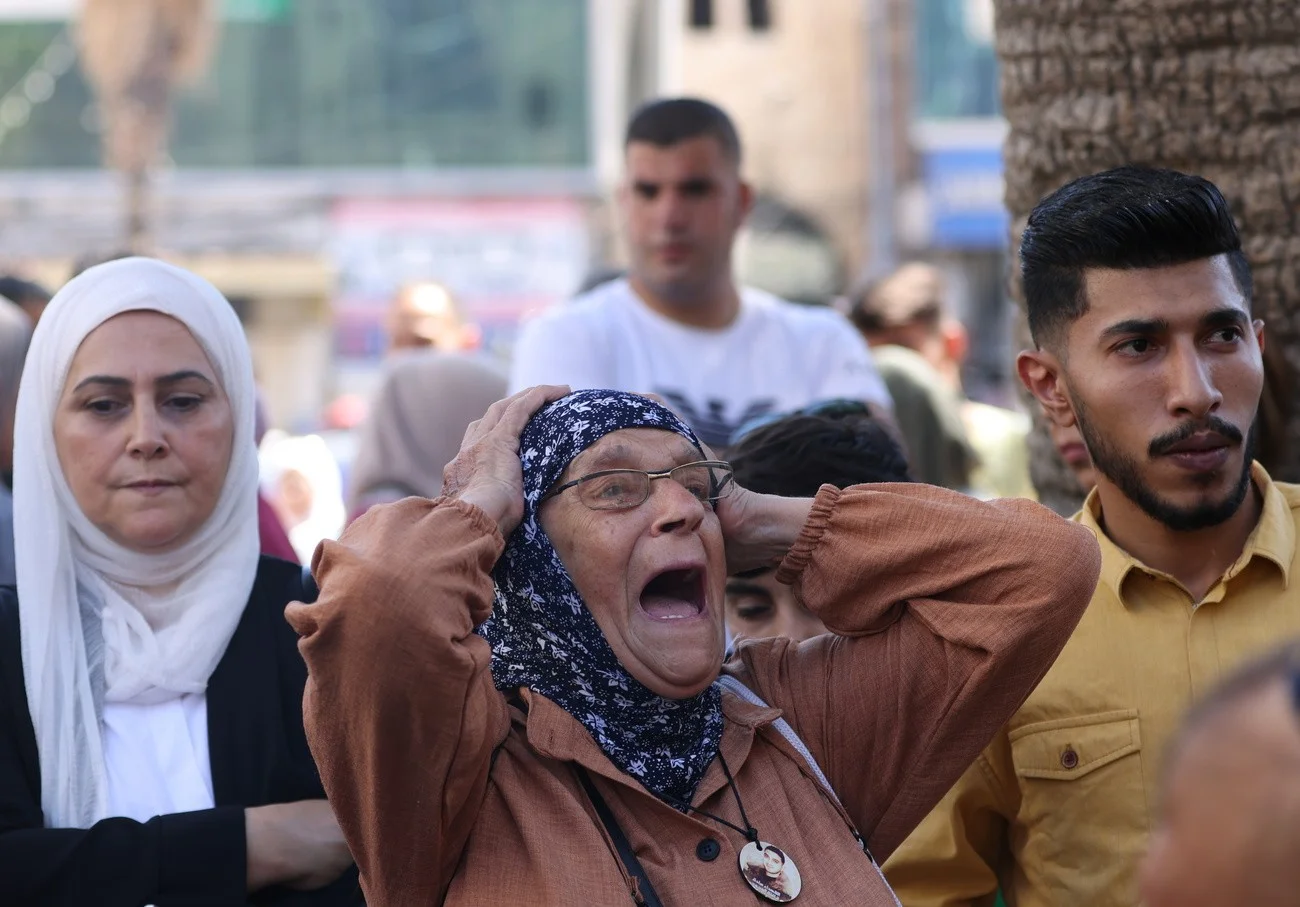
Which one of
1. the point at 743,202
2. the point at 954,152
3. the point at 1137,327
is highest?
the point at 954,152

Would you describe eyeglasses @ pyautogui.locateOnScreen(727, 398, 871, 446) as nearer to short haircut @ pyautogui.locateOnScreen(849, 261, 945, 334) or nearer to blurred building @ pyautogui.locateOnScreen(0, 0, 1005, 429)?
short haircut @ pyautogui.locateOnScreen(849, 261, 945, 334)

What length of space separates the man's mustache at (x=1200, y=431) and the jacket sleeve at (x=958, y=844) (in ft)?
2.00

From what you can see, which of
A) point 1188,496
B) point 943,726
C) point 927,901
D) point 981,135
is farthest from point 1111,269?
point 981,135

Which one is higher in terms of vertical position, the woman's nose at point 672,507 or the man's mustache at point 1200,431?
the man's mustache at point 1200,431

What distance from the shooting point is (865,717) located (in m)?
2.85

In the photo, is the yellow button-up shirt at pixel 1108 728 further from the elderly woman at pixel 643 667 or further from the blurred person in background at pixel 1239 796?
the blurred person in background at pixel 1239 796

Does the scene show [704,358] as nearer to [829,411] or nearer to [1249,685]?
[829,411]

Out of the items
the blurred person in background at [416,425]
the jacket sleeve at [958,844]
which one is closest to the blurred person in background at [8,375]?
the blurred person in background at [416,425]

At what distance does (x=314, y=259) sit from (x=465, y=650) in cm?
A: 1974

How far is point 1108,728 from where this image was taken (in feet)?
9.73

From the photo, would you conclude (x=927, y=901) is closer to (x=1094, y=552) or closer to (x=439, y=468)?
(x=1094, y=552)

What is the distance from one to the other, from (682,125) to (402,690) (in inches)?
126

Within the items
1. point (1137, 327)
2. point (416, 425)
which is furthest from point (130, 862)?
point (416, 425)

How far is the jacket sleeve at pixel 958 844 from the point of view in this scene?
3111mm
